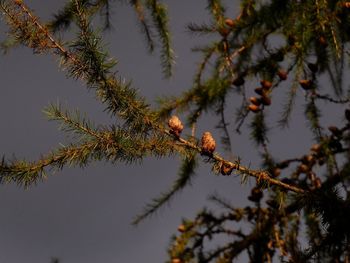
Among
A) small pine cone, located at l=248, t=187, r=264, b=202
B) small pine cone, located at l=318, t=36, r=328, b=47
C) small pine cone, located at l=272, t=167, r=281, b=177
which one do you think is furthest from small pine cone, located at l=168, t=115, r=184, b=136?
small pine cone, located at l=318, t=36, r=328, b=47

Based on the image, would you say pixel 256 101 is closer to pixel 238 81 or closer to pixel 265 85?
pixel 265 85

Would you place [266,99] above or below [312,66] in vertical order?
below

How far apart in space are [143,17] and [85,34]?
230 cm

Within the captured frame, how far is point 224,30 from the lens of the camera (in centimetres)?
213

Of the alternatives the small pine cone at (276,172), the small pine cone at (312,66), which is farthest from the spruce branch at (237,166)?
the small pine cone at (312,66)

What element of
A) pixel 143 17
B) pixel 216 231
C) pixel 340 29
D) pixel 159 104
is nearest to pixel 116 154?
pixel 216 231

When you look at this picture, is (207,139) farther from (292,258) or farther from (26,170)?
(26,170)

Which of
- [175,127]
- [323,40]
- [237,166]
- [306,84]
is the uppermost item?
[323,40]

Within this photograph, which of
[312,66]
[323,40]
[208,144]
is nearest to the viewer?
[208,144]

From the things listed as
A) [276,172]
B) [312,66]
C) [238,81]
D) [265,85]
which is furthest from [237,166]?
[312,66]

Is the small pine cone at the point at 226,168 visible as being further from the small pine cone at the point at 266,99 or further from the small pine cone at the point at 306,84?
the small pine cone at the point at 306,84

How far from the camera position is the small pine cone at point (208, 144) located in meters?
1.25

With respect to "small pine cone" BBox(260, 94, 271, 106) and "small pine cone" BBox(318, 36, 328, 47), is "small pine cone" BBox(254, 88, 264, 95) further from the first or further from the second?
"small pine cone" BBox(318, 36, 328, 47)

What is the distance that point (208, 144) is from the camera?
1257 mm
